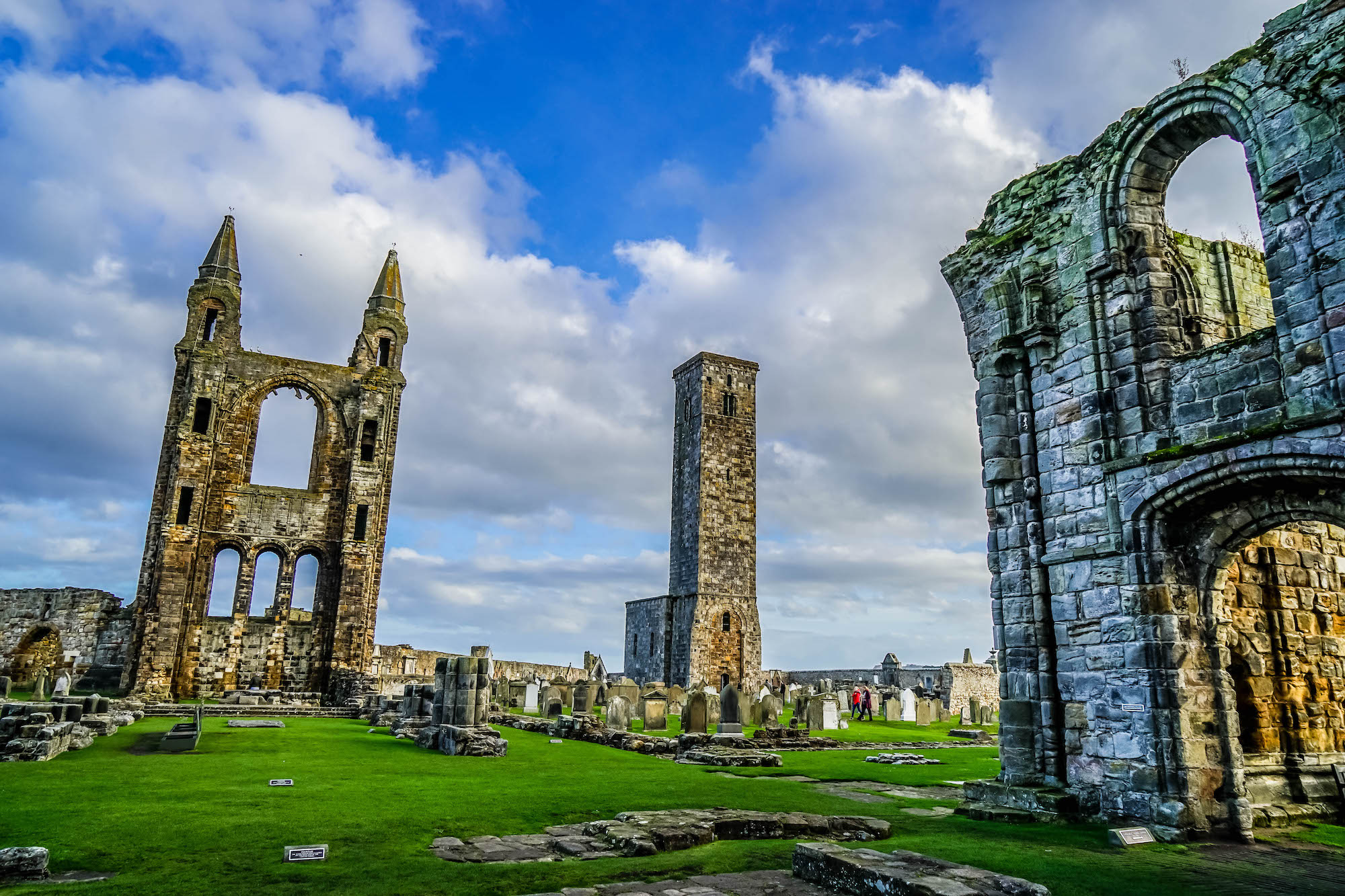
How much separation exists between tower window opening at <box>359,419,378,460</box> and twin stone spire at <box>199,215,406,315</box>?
4.96 metres

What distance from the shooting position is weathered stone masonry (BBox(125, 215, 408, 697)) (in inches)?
1075

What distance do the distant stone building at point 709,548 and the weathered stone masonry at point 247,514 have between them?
44.1ft

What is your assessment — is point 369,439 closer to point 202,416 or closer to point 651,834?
point 202,416

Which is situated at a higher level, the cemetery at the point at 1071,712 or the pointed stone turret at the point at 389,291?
the pointed stone turret at the point at 389,291

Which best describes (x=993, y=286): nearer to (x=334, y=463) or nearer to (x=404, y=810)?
(x=404, y=810)

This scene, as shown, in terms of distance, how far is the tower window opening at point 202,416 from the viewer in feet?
93.5

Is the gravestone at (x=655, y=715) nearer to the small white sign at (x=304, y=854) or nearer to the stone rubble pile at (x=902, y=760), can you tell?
the stone rubble pile at (x=902, y=760)

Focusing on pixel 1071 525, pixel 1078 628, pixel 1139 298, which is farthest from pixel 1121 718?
pixel 1139 298

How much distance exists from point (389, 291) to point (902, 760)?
1052 inches

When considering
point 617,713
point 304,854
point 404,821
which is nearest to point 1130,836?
point 404,821

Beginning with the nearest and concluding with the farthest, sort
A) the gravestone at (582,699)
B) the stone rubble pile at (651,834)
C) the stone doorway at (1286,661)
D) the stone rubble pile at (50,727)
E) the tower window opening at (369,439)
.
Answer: the stone rubble pile at (651,834), the stone doorway at (1286,661), the stone rubble pile at (50,727), the gravestone at (582,699), the tower window opening at (369,439)

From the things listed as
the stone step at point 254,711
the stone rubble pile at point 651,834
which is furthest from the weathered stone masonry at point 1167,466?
the stone step at point 254,711

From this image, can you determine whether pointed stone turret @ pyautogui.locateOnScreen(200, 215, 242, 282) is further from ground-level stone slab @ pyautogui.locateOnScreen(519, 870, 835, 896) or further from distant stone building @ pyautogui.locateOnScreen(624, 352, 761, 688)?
ground-level stone slab @ pyautogui.locateOnScreen(519, 870, 835, 896)

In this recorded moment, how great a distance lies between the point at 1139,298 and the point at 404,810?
30.3 feet
